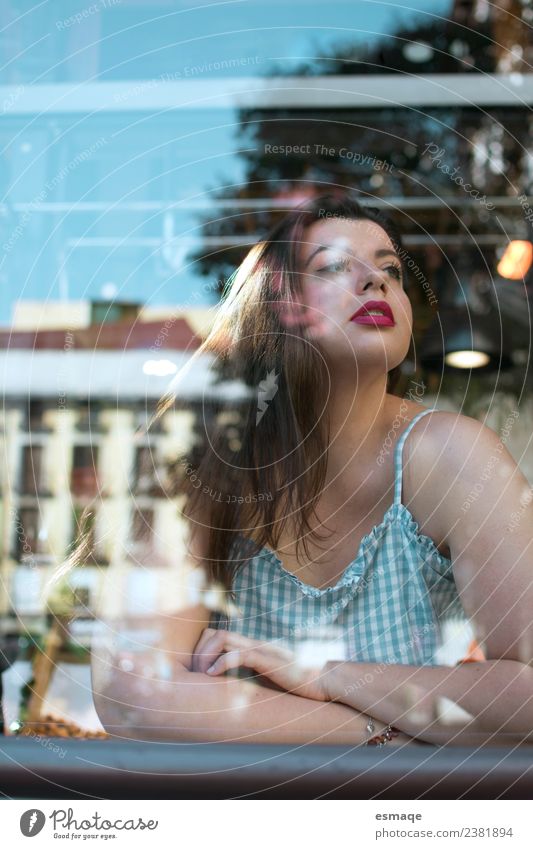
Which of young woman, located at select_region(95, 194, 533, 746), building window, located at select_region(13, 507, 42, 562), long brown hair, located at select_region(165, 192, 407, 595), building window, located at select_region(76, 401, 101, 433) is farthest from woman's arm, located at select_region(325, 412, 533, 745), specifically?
building window, located at select_region(76, 401, 101, 433)

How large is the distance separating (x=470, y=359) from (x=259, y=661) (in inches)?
42.0

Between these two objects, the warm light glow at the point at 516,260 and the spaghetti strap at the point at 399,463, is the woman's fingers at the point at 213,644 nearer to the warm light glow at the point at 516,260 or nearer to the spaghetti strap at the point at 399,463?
the spaghetti strap at the point at 399,463

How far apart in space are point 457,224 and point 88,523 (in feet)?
3.39

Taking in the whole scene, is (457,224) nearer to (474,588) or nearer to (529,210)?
(529,210)

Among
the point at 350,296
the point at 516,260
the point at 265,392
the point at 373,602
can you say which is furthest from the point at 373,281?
the point at 516,260

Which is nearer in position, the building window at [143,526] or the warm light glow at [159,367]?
the building window at [143,526]

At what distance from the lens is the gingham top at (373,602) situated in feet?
2.59

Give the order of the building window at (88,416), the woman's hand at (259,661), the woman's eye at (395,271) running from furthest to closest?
the building window at (88,416)
the woman's eye at (395,271)
the woman's hand at (259,661)

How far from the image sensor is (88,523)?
97 cm

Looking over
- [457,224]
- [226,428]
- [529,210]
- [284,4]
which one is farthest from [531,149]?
[226,428]

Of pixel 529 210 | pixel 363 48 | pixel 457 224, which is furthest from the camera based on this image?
pixel 457 224

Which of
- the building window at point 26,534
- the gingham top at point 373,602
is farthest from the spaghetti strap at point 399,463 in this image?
the building window at point 26,534

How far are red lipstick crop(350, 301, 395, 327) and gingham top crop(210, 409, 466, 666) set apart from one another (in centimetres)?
9

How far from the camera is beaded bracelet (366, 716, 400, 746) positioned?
696mm
